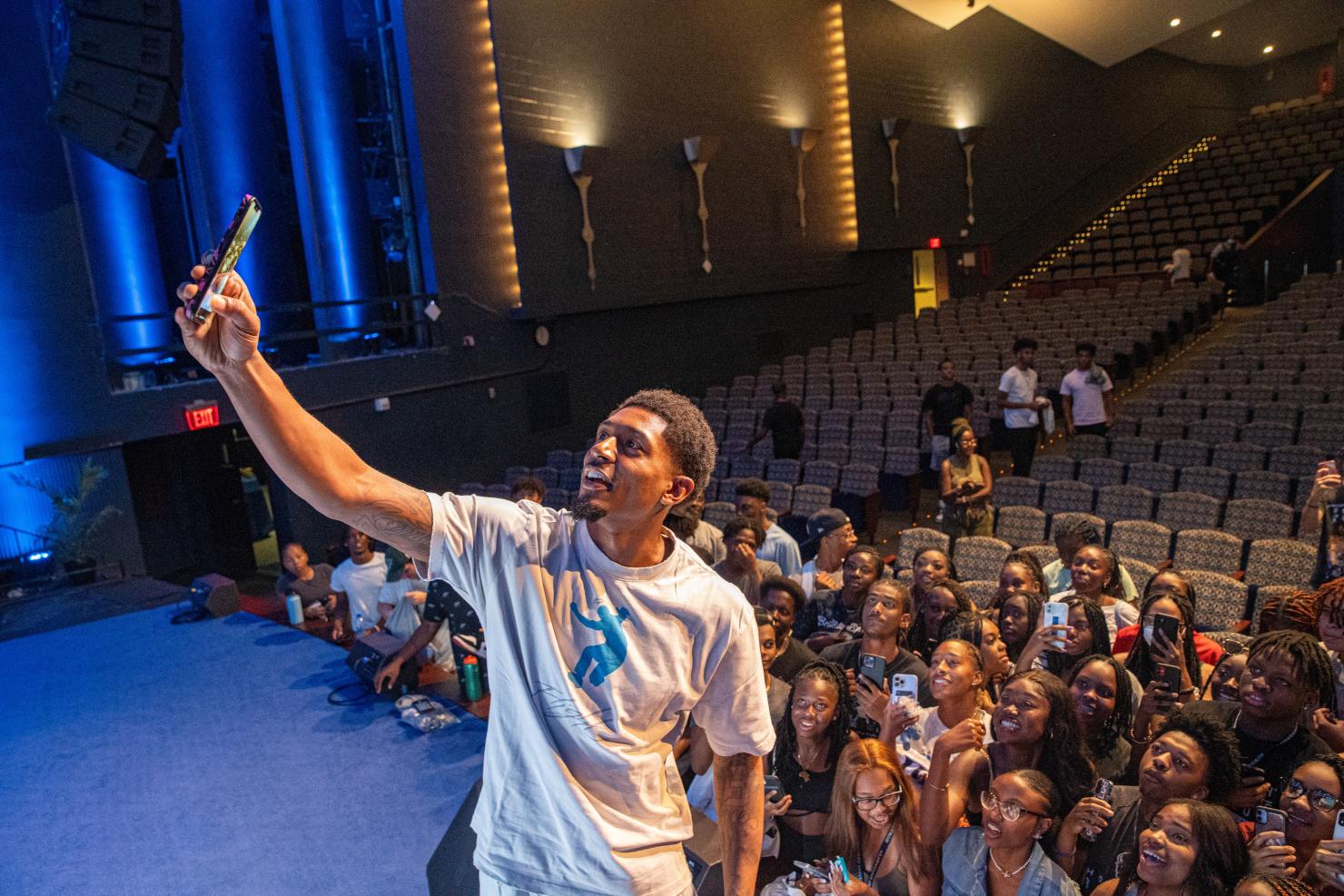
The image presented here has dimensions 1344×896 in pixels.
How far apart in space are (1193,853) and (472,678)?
10.4 feet

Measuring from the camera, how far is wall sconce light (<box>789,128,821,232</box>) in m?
14.1

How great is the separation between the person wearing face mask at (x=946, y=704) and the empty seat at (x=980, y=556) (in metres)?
2.32

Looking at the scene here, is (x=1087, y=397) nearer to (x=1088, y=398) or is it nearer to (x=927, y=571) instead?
(x=1088, y=398)

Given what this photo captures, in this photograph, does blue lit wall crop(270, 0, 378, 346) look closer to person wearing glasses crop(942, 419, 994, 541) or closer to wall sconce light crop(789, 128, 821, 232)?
wall sconce light crop(789, 128, 821, 232)

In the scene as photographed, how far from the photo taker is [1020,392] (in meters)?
8.12

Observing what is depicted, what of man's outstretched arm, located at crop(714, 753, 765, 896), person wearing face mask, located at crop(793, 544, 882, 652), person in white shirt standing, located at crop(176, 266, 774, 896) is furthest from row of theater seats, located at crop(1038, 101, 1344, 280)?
person in white shirt standing, located at crop(176, 266, 774, 896)

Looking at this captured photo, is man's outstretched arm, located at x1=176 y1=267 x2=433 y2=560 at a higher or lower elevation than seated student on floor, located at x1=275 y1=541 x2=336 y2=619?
higher

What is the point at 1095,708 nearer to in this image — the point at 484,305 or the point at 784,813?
the point at 784,813

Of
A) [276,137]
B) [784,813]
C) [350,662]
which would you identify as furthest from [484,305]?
[784,813]

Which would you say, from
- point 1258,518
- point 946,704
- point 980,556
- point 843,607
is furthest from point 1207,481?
point 946,704

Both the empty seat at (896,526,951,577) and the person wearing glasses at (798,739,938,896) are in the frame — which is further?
the empty seat at (896,526,951,577)

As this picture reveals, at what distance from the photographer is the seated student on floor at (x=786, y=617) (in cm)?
396

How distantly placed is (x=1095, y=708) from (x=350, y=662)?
3365mm

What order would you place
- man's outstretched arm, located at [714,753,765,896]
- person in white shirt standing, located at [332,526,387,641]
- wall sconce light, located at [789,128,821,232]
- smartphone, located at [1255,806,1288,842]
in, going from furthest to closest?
wall sconce light, located at [789,128,821,232] < person in white shirt standing, located at [332,526,387,641] < smartphone, located at [1255,806,1288,842] < man's outstretched arm, located at [714,753,765,896]
